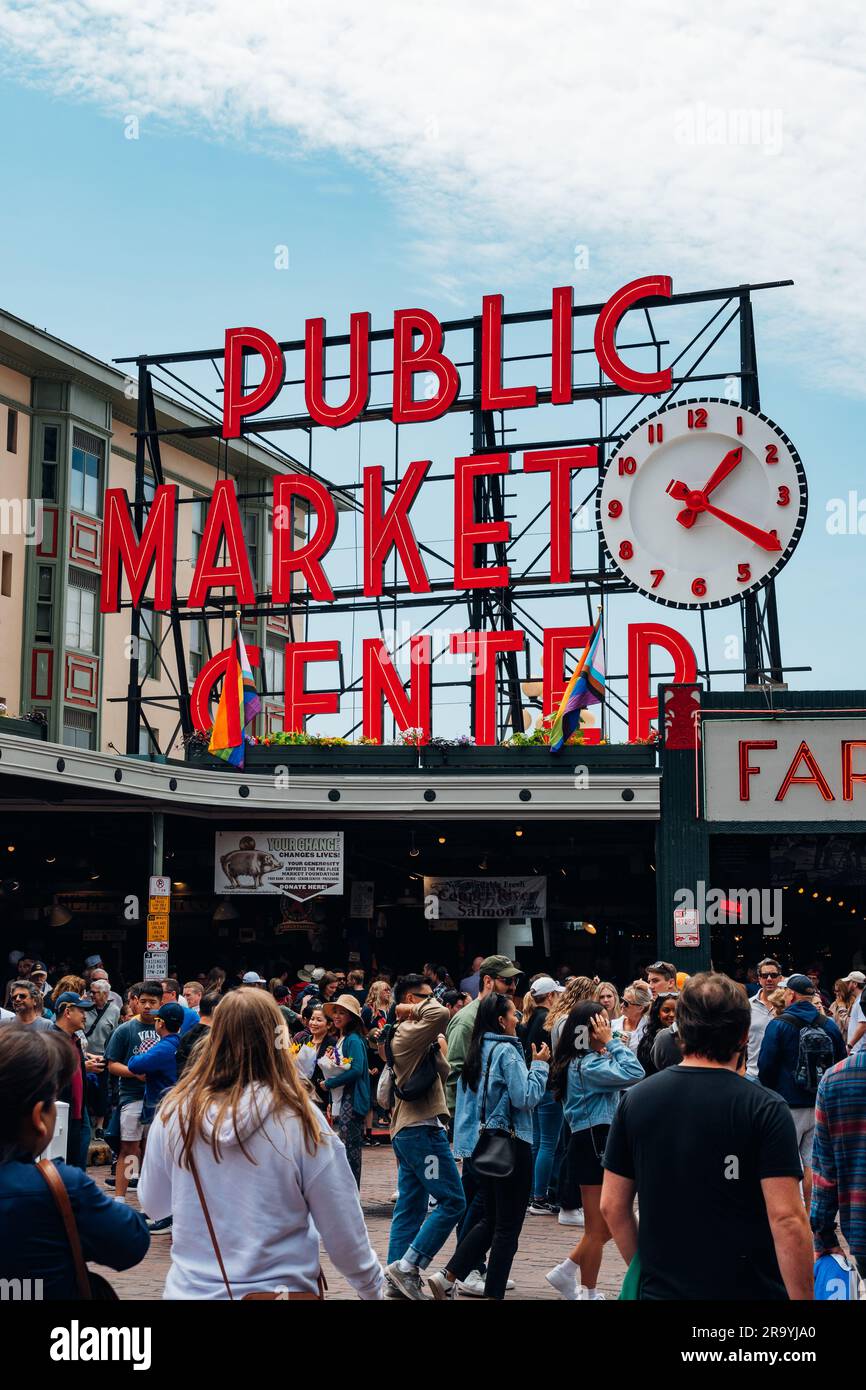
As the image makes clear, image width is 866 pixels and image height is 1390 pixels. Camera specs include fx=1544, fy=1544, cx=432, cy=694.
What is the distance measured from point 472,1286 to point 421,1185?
29.2 inches

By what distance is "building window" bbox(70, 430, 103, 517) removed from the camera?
43.4m

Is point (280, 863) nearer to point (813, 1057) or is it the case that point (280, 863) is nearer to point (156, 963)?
point (156, 963)

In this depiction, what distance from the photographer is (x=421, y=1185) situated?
1023 centimetres

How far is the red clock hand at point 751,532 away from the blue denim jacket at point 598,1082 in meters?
Result: 21.2

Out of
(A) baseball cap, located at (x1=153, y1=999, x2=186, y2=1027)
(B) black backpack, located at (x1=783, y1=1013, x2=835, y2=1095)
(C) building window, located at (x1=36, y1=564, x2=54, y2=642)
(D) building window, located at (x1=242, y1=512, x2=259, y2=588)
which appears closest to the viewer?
(B) black backpack, located at (x1=783, y1=1013, x2=835, y2=1095)

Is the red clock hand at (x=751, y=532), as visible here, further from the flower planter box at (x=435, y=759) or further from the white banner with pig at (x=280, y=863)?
the white banner with pig at (x=280, y=863)

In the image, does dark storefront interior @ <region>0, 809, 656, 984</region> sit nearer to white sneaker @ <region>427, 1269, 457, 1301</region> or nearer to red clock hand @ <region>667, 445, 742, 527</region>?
red clock hand @ <region>667, 445, 742, 527</region>

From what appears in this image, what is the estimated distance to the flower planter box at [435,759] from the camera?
1064 inches

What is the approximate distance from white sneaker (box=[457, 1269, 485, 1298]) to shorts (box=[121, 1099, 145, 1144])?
13.2ft

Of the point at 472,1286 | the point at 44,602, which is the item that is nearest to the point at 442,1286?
the point at 472,1286

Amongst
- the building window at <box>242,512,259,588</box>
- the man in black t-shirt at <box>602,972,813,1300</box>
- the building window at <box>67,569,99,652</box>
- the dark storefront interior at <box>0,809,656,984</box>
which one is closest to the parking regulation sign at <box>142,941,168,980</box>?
the dark storefront interior at <box>0,809,656,984</box>
